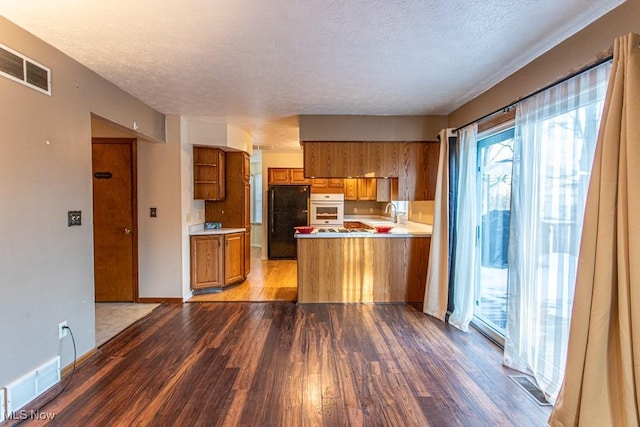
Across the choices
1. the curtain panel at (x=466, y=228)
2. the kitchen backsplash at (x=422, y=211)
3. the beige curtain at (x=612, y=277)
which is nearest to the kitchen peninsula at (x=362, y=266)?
the kitchen backsplash at (x=422, y=211)

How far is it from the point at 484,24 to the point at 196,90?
Result: 2480mm

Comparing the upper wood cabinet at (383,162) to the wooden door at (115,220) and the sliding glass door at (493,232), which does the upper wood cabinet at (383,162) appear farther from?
the wooden door at (115,220)

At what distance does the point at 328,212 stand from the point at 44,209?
16.1 feet

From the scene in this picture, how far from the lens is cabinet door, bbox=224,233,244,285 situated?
4.50 metres

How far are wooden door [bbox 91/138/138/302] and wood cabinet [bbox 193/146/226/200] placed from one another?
75 centimetres

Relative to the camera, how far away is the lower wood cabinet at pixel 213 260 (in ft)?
13.9

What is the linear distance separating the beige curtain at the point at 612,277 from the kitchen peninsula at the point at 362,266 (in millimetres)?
2384

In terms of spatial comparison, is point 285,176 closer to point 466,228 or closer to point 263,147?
point 263,147

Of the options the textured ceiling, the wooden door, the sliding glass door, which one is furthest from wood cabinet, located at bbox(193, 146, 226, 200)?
the sliding glass door

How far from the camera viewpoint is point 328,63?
2443mm

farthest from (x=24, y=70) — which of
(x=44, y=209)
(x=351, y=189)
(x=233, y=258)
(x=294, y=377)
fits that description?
(x=351, y=189)

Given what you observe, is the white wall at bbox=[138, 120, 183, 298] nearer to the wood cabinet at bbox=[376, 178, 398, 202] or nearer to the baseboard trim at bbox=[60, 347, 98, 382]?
the baseboard trim at bbox=[60, 347, 98, 382]

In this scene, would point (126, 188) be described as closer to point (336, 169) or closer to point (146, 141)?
point (146, 141)

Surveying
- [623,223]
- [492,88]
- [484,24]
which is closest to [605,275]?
[623,223]
